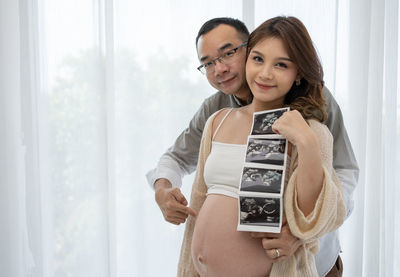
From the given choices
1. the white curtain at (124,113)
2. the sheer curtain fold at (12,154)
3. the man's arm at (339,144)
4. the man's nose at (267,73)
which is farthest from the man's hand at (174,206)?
the sheer curtain fold at (12,154)

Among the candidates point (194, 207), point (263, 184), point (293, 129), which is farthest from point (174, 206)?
point (293, 129)

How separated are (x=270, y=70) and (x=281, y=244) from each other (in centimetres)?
42

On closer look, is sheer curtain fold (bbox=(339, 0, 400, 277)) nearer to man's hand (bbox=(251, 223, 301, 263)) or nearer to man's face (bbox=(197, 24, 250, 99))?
man's face (bbox=(197, 24, 250, 99))

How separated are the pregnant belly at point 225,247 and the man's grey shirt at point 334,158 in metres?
0.37

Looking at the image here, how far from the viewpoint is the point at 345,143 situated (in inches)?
55.0

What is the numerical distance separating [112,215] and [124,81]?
28.1 inches

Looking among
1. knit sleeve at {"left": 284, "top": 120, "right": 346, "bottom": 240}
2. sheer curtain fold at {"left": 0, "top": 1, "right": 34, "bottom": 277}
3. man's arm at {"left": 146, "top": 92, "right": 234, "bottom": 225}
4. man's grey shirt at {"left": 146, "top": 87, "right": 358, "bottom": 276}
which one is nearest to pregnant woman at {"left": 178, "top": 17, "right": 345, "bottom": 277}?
knit sleeve at {"left": 284, "top": 120, "right": 346, "bottom": 240}

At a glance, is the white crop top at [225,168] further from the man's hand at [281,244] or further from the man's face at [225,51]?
the man's face at [225,51]

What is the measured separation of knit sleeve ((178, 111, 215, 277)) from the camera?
1146 millimetres

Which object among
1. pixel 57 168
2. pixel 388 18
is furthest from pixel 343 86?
pixel 57 168

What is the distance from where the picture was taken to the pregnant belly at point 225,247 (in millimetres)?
984

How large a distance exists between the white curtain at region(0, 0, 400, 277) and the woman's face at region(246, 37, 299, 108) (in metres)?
1.08

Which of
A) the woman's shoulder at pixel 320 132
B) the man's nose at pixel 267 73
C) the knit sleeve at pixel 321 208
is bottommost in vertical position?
the knit sleeve at pixel 321 208

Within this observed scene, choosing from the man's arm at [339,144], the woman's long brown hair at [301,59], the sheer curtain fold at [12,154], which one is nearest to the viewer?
the woman's long brown hair at [301,59]
